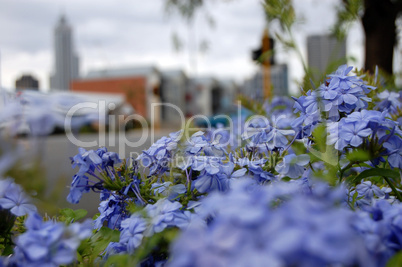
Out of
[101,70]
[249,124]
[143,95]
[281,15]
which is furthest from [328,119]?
[101,70]

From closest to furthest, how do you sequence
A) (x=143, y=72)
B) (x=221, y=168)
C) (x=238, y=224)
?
1. (x=238, y=224)
2. (x=221, y=168)
3. (x=143, y=72)

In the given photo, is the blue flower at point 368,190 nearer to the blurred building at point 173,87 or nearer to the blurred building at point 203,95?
the blurred building at point 173,87

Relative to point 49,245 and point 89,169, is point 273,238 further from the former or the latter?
point 89,169

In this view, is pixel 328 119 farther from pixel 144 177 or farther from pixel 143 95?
pixel 143 95

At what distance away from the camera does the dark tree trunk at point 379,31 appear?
2.83 metres

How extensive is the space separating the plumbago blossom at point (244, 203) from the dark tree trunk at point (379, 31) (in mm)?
1783

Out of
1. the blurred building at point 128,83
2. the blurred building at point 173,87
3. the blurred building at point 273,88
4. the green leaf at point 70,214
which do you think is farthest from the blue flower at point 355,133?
the blurred building at point 173,87

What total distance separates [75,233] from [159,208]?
17 centimetres

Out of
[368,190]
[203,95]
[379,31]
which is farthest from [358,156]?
[203,95]

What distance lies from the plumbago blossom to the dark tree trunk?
1.78 metres

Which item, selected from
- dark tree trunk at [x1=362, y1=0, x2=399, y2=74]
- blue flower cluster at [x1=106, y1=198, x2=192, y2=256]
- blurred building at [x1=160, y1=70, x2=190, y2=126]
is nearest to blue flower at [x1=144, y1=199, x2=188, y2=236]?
blue flower cluster at [x1=106, y1=198, x2=192, y2=256]

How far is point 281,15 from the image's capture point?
4.66 feet

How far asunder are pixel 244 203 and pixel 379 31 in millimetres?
2926

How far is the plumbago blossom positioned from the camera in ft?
1.41
